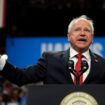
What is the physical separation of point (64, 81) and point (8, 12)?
4.45 metres

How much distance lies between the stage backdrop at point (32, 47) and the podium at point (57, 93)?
4.20 metres

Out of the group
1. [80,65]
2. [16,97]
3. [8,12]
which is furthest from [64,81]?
[8,12]

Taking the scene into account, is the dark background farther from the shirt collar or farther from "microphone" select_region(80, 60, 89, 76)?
"microphone" select_region(80, 60, 89, 76)

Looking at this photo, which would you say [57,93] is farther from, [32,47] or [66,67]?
[32,47]

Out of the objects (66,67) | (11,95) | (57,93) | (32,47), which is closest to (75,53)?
(66,67)

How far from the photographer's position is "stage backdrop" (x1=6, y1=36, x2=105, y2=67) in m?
6.27

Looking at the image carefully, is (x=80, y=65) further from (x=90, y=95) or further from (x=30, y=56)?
(x=30, y=56)

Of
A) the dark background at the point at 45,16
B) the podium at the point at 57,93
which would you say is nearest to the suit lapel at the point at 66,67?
the podium at the point at 57,93

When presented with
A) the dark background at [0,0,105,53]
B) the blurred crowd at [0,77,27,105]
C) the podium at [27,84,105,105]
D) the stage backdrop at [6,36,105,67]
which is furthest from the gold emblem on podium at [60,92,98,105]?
the dark background at [0,0,105,53]

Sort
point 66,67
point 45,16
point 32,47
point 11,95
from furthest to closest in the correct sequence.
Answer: point 45,16 → point 32,47 → point 11,95 → point 66,67

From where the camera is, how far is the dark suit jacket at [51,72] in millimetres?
2348

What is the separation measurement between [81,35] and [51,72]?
228 millimetres

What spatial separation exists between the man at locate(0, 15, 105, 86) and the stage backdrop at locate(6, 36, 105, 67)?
12.5 feet

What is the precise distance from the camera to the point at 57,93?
79.4 inches
